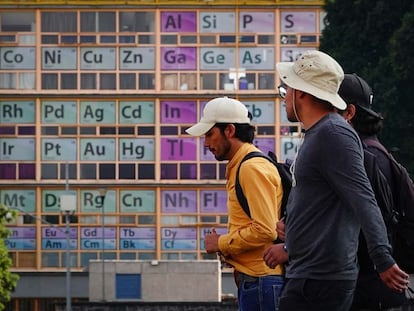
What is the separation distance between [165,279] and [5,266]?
413 centimetres

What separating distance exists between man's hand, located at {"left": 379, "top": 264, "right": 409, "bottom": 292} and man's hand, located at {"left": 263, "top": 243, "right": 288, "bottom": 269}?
881 millimetres

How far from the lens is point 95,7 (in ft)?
182

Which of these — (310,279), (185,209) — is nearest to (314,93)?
(310,279)

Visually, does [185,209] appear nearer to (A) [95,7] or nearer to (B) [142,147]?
(B) [142,147]

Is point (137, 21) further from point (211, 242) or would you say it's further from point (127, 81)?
point (211, 242)

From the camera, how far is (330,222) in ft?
26.7

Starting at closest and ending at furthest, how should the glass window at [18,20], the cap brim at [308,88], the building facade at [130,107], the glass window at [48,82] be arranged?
the cap brim at [308,88], the glass window at [18,20], the building facade at [130,107], the glass window at [48,82]

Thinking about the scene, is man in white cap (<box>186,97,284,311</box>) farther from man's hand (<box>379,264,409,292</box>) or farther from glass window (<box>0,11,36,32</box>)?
glass window (<box>0,11,36,32</box>)

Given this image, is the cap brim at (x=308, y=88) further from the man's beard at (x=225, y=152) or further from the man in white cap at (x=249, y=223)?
the man's beard at (x=225, y=152)

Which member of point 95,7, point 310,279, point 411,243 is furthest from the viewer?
point 95,7

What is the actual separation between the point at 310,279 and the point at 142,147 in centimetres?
4781

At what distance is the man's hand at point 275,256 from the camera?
883 cm

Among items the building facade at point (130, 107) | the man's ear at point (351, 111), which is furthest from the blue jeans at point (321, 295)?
the building facade at point (130, 107)

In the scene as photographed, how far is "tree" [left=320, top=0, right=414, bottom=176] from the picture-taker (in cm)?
4834
